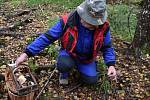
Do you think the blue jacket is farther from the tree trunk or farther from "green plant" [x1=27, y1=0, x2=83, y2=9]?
"green plant" [x1=27, y1=0, x2=83, y2=9]

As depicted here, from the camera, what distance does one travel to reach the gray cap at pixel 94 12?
436cm

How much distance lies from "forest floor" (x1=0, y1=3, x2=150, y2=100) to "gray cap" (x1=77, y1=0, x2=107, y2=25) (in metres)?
1.22

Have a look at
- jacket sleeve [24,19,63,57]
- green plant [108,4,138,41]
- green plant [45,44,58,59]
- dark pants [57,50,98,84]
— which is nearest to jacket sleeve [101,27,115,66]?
dark pants [57,50,98,84]

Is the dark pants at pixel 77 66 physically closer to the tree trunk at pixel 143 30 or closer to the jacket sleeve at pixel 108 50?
the jacket sleeve at pixel 108 50

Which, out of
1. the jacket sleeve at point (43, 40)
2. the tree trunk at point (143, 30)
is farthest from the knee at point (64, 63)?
the tree trunk at point (143, 30)

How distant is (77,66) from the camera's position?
5223 mm

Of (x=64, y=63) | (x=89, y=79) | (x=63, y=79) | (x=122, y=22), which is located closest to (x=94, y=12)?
(x=64, y=63)

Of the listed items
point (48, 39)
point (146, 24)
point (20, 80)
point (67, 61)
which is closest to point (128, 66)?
point (146, 24)

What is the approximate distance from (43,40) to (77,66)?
3.08 feet

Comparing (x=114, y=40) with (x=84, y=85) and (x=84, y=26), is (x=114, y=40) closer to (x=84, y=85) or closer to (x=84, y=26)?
(x=84, y=85)

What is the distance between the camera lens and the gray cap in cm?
436

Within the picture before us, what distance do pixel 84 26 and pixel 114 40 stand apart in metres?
2.52

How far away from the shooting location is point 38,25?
7871mm

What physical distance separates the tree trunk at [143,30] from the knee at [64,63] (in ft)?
5.84
